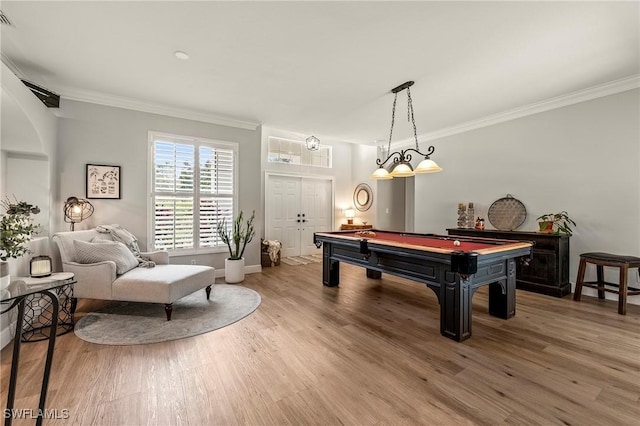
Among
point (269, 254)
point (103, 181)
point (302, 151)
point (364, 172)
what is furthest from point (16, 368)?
point (364, 172)

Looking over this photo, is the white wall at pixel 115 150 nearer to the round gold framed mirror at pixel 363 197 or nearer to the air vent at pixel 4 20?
the air vent at pixel 4 20

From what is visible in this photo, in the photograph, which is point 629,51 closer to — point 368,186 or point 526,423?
point 526,423

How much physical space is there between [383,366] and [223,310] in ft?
6.59

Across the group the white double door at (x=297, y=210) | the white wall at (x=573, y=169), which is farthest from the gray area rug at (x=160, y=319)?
the white wall at (x=573, y=169)

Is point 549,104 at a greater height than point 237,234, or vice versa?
point 549,104

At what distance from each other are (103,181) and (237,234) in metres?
2.02

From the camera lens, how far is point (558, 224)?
163 inches

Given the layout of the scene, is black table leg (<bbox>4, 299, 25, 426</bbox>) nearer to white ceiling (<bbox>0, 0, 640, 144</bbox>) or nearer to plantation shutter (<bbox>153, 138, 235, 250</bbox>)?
white ceiling (<bbox>0, 0, 640, 144</bbox>)

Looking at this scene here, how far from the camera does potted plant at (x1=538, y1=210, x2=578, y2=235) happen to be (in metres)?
3.99

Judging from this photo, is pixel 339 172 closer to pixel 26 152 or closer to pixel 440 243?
pixel 440 243

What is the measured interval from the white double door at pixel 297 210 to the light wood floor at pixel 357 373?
12.5ft

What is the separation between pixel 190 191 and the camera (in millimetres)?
4637

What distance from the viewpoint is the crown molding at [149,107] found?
3.83m

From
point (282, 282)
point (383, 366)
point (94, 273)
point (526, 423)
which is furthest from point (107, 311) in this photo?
point (526, 423)
